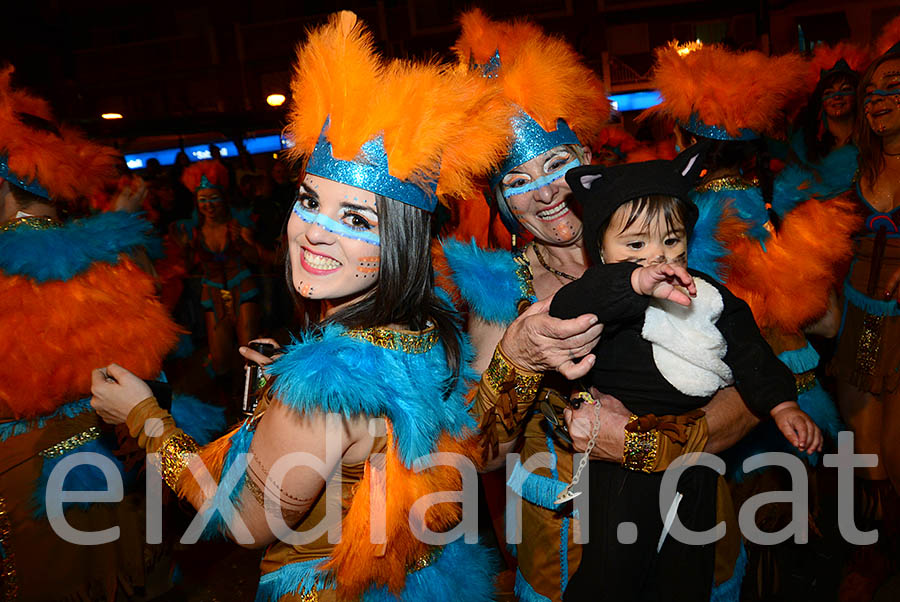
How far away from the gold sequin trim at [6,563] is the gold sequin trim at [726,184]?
10.6ft

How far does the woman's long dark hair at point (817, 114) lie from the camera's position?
427cm

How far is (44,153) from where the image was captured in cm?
259

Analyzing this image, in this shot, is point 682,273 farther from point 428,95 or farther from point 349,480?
point 349,480

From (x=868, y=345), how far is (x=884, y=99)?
126cm

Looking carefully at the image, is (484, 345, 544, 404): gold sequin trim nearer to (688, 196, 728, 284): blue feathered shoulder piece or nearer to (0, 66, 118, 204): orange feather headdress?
(688, 196, 728, 284): blue feathered shoulder piece

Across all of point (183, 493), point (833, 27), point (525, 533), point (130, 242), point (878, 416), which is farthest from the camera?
point (833, 27)

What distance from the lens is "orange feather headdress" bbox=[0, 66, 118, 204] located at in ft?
8.31

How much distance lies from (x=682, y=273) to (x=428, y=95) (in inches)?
28.9

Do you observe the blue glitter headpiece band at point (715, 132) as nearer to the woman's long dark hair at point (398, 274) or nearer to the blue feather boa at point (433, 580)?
the woman's long dark hair at point (398, 274)

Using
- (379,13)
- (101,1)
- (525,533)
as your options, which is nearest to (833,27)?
(379,13)

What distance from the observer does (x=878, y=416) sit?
324cm

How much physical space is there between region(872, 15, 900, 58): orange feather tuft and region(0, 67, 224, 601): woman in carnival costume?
4078 millimetres

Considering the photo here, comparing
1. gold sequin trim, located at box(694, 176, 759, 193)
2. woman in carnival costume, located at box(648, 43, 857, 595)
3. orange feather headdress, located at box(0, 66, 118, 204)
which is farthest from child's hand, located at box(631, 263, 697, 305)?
orange feather headdress, located at box(0, 66, 118, 204)

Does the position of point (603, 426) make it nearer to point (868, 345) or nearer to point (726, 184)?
point (726, 184)
